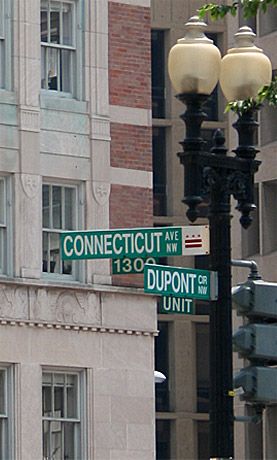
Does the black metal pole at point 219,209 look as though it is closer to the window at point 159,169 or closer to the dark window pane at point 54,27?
the dark window pane at point 54,27

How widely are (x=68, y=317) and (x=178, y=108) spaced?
29558 millimetres

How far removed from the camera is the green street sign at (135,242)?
A: 16219mm

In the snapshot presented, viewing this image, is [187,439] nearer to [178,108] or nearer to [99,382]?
[178,108]

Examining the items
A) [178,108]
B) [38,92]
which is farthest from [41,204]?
[178,108]

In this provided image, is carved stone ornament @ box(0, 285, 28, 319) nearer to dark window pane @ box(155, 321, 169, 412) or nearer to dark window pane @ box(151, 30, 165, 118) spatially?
dark window pane @ box(155, 321, 169, 412)

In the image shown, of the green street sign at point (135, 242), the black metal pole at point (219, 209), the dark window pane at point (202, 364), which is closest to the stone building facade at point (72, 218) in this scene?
the green street sign at point (135, 242)

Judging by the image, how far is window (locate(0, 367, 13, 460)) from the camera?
32.9 metres

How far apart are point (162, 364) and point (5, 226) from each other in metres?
29.6

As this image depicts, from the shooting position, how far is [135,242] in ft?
54.6

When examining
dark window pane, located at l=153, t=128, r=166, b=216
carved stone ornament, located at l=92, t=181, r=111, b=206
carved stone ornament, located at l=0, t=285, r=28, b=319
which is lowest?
carved stone ornament, located at l=0, t=285, r=28, b=319

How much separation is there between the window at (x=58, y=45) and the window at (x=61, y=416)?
17.2 ft

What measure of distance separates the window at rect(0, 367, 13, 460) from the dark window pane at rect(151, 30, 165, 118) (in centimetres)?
3068

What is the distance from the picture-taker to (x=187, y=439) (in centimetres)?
Answer: 6228

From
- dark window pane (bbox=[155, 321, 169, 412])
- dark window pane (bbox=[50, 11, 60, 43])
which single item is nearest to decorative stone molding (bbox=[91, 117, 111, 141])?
dark window pane (bbox=[50, 11, 60, 43])
